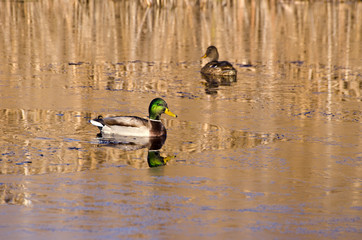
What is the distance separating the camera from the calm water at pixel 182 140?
7.14 m

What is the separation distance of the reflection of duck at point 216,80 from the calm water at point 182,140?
17 cm

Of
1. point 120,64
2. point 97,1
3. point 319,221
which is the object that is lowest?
point 319,221

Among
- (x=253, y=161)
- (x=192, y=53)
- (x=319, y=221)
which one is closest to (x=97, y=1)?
(x=192, y=53)

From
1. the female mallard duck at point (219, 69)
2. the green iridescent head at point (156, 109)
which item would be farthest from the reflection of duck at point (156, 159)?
the female mallard duck at point (219, 69)

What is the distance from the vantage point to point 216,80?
16.8 m

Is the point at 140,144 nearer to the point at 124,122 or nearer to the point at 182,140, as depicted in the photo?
the point at 124,122

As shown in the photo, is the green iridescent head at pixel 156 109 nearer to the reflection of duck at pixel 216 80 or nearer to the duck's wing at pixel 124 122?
the duck's wing at pixel 124 122

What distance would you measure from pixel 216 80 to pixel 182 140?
631 cm

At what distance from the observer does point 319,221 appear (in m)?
7.13

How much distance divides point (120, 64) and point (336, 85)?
5.43 metres

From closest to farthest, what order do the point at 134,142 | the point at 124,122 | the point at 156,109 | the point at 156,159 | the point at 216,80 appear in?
the point at 156,159
the point at 134,142
the point at 124,122
the point at 156,109
the point at 216,80

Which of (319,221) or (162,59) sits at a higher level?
(162,59)

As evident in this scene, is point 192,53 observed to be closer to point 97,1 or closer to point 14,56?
point 14,56

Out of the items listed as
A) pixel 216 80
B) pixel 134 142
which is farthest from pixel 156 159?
pixel 216 80
